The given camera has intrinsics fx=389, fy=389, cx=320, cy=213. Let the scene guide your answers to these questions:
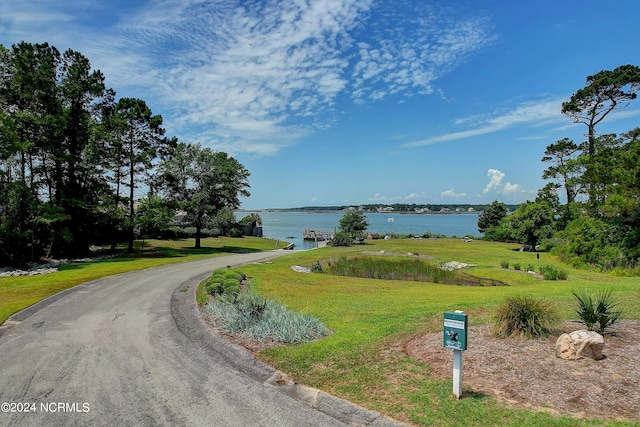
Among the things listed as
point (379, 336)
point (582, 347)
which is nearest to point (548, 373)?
point (582, 347)

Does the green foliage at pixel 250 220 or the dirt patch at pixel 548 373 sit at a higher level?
the green foliage at pixel 250 220

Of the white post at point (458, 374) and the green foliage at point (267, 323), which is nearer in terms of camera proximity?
the white post at point (458, 374)

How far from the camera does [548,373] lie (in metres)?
6.57

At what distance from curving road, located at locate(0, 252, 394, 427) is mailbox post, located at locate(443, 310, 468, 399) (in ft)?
4.63

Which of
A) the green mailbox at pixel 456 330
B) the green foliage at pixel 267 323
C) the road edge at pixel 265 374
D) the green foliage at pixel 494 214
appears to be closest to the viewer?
the road edge at pixel 265 374

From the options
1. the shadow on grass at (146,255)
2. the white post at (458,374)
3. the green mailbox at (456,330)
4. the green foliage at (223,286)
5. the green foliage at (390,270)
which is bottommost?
the green foliage at (390,270)

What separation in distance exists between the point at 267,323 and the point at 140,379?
3.30 meters

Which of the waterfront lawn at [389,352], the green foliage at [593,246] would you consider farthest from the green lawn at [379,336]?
the green foliage at [593,246]

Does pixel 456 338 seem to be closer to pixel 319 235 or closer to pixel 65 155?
pixel 65 155

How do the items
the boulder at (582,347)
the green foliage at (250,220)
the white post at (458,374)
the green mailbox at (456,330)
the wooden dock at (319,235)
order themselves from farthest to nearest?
the wooden dock at (319,235)
the green foliage at (250,220)
the boulder at (582,347)
the white post at (458,374)
the green mailbox at (456,330)

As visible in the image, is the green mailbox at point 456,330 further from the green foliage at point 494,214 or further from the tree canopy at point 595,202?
the green foliage at point 494,214

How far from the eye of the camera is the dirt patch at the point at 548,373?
557 cm

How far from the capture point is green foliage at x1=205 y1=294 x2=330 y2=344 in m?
9.37

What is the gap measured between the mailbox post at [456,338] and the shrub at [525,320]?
2.98 metres
